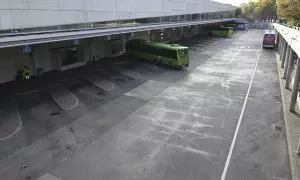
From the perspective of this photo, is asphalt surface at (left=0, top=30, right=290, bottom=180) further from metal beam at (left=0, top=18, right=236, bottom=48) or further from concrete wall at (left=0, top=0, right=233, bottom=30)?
concrete wall at (left=0, top=0, right=233, bottom=30)

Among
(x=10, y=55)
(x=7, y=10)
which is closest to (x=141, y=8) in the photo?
(x=10, y=55)

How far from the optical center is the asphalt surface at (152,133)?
9805mm

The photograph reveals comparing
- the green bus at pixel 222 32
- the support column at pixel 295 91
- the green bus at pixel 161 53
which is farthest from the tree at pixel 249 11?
the support column at pixel 295 91

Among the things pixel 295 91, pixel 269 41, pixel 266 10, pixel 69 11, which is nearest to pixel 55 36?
pixel 69 11

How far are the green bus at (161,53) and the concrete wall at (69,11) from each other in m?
3.48

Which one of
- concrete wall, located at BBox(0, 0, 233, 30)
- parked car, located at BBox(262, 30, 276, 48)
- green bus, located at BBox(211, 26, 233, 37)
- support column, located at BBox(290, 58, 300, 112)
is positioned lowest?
support column, located at BBox(290, 58, 300, 112)

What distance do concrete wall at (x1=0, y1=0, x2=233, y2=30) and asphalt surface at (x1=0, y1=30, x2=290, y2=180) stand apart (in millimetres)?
4819

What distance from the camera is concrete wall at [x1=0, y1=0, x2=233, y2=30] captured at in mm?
12758

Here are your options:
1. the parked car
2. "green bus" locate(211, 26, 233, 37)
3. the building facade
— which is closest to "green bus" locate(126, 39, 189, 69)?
the building facade

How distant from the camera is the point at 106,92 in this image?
18094mm

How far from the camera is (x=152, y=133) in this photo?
12602mm

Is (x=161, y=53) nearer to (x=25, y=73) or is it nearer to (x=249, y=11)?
(x=25, y=73)

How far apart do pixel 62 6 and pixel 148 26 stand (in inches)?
457

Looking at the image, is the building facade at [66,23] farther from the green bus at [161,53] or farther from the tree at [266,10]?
the tree at [266,10]
